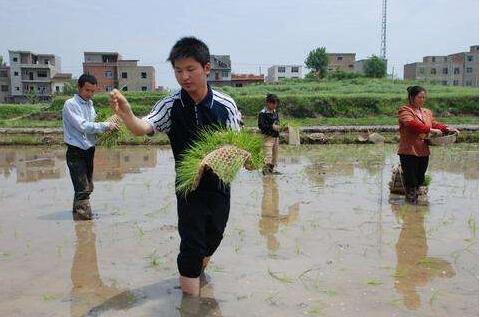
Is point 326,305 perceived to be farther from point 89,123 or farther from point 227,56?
point 227,56

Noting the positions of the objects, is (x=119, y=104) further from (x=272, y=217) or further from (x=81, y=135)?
(x=272, y=217)

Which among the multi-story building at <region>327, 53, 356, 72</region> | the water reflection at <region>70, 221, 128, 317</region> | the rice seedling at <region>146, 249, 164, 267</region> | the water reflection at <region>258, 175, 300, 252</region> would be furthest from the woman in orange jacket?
the multi-story building at <region>327, 53, 356, 72</region>

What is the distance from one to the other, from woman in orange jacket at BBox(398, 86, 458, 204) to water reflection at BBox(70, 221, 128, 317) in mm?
4524

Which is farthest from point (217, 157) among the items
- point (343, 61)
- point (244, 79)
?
point (343, 61)

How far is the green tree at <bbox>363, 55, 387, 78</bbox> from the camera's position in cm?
7311

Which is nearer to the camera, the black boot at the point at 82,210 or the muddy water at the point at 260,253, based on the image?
the muddy water at the point at 260,253

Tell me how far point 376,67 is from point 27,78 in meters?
53.3

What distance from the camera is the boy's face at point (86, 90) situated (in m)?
5.87

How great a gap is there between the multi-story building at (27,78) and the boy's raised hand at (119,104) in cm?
7205

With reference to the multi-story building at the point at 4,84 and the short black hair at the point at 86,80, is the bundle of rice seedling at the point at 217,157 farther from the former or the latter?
the multi-story building at the point at 4,84

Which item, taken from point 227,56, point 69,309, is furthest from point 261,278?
point 227,56

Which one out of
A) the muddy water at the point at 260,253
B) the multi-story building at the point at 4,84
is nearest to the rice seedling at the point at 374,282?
the muddy water at the point at 260,253

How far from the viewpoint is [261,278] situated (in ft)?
13.0

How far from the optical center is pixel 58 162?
1298cm
